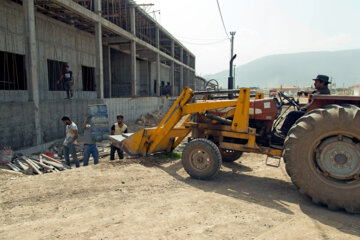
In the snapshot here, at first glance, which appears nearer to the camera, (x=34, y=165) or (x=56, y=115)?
(x=34, y=165)

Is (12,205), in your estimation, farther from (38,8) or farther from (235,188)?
(38,8)

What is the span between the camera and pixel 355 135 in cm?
334

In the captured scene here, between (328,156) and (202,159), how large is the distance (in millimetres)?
2127

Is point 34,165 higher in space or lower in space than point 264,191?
lower

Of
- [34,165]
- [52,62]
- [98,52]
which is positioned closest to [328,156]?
[34,165]

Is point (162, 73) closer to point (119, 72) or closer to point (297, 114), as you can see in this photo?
point (119, 72)

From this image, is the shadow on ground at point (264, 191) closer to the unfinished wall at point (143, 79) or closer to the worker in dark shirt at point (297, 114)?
the worker in dark shirt at point (297, 114)

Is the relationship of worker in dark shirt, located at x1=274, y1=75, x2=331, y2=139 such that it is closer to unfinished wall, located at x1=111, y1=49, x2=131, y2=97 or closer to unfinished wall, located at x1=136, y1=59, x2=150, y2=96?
unfinished wall, located at x1=111, y1=49, x2=131, y2=97

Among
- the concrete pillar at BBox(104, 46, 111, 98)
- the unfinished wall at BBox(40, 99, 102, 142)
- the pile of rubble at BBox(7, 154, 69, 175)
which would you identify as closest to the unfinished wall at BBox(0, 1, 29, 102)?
the unfinished wall at BBox(40, 99, 102, 142)

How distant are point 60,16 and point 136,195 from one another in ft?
40.6

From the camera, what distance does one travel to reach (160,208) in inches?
140

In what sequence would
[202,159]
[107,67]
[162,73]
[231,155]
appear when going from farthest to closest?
[162,73] → [107,67] → [231,155] → [202,159]

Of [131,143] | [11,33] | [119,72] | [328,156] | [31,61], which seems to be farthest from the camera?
[119,72]

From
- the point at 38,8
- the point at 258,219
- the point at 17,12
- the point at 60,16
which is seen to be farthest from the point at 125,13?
the point at 258,219
